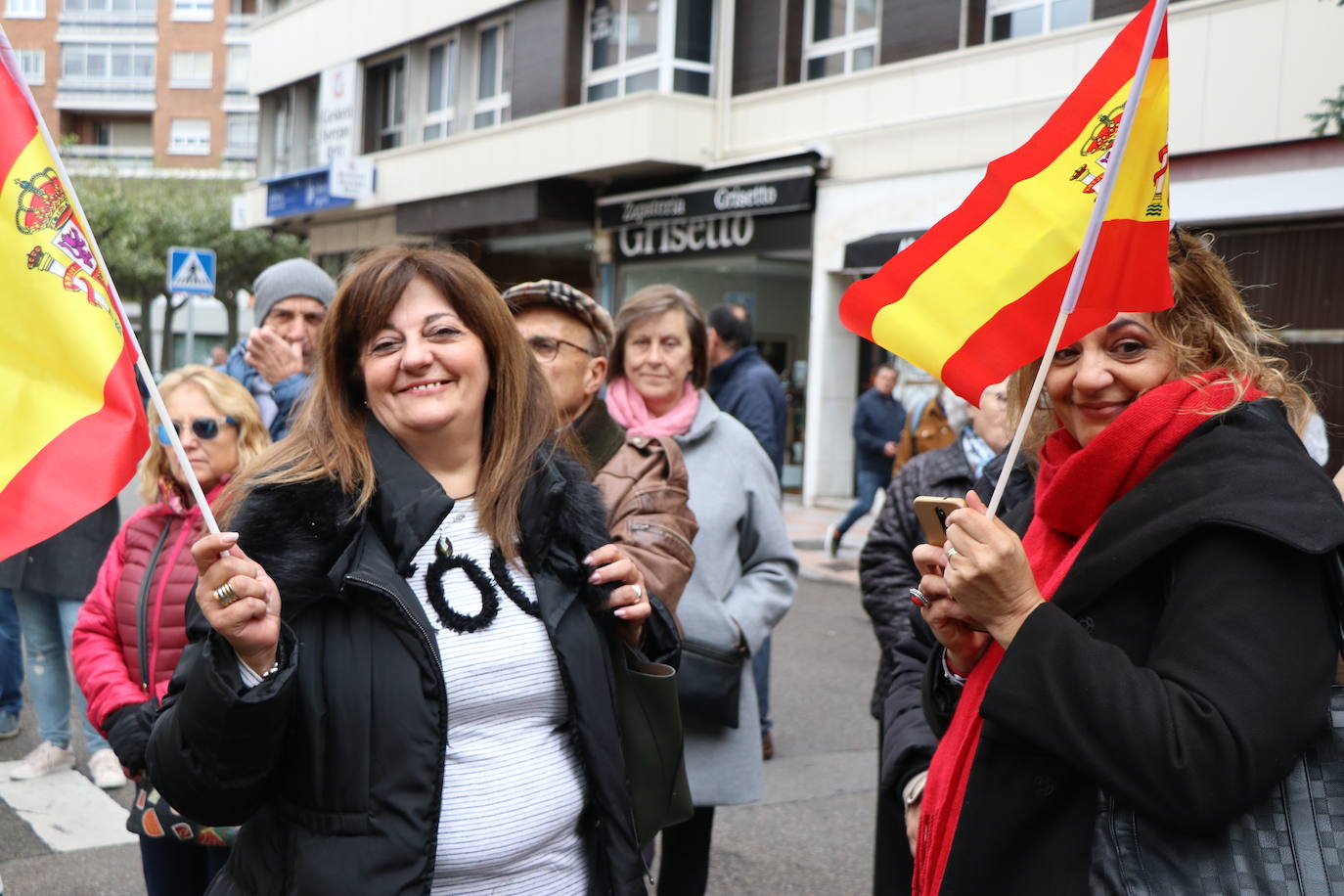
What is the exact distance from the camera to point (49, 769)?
5.39 m

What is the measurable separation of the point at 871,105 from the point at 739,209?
2.23m

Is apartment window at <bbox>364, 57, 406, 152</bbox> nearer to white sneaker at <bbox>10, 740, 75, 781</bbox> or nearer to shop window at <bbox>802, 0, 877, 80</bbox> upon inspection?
shop window at <bbox>802, 0, 877, 80</bbox>

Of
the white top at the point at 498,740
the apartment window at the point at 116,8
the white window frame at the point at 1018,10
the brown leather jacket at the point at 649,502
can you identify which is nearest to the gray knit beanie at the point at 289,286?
the brown leather jacket at the point at 649,502

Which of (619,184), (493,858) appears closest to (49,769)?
(493,858)

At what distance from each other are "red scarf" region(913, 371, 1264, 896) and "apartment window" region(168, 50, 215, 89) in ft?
206

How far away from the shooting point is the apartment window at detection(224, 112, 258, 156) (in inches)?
2297

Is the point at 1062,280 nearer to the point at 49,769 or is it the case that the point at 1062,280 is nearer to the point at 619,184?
the point at 49,769

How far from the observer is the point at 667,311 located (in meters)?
4.01

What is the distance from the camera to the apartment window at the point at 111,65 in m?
59.5

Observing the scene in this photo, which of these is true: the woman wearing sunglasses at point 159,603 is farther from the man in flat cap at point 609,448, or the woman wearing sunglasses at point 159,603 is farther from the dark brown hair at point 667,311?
the dark brown hair at point 667,311

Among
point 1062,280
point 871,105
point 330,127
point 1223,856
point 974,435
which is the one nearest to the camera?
point 1223,856

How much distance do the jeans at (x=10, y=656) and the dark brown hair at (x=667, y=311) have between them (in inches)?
132

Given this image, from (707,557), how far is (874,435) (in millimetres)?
8370

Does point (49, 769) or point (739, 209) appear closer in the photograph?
point (49, 769)
